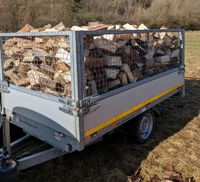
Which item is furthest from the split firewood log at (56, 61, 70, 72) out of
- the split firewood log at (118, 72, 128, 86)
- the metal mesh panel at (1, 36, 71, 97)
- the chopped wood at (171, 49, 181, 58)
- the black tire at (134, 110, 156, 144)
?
the chopped wood at (171, 49, 181, 58)

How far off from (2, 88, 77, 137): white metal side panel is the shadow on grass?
861 millimetres

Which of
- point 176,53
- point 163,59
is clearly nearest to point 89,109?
point 163,59

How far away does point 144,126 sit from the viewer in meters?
4.22

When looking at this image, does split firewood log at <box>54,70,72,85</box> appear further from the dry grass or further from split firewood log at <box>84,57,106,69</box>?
the dry grass

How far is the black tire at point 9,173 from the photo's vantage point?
2381 mm

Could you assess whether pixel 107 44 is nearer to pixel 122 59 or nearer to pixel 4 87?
pixel 122 59

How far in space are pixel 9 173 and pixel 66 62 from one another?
4.16ft

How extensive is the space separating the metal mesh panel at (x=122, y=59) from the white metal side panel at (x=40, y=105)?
384 mm

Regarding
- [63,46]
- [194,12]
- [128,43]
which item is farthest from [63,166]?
[194,12]

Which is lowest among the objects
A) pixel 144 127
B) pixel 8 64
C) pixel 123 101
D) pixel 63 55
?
pixel 144 127

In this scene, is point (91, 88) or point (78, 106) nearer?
point (78, 106)

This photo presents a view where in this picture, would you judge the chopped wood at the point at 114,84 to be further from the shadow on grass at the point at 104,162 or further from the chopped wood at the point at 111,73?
the shadow on grass at the point at 104,162

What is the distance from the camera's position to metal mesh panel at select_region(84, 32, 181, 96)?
3072mm

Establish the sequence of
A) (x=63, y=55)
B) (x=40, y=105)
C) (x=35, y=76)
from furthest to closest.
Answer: (x=35, y=76) → (x=40, y=105) → (x=63, y=55)
